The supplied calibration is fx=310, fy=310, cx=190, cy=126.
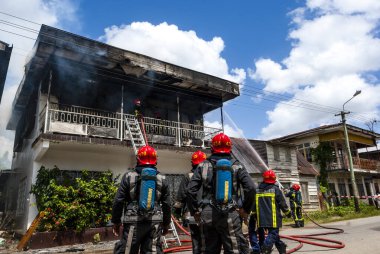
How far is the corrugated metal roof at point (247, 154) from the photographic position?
59.4 feet

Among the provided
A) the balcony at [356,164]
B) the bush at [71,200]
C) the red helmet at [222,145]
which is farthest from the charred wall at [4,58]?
the balcony at [356,164]

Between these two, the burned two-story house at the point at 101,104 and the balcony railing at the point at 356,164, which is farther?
the balcony railing at the point at 356,164

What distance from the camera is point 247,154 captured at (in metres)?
19.6

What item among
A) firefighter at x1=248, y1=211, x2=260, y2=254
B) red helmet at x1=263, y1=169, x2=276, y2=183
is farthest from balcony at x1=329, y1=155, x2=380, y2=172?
red helmet at x1=263, y1=169, x2=276, y2=183

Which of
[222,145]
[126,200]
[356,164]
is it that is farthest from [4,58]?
[356,164]

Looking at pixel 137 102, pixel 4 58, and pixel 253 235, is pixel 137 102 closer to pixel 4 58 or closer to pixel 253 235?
pixel 4 58

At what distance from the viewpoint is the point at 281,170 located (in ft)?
66.3

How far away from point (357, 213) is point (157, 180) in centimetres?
1841

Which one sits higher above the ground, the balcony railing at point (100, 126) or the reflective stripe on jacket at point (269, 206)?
the balcony railing at point (100, 126)

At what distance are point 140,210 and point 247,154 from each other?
53.1 feet

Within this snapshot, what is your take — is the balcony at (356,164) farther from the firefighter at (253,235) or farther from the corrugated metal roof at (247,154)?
the firefighter at (253,235)

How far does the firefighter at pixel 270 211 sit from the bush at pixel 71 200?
535 cm

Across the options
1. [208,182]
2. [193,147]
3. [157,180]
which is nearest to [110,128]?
[193,147]

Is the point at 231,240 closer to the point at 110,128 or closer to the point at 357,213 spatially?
the point at 110,128
